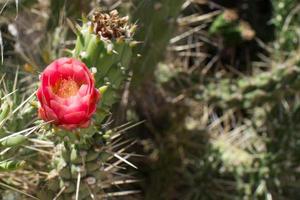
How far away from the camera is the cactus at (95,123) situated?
1.88 m

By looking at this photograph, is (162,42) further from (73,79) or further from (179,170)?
(73,79)

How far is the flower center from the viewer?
5.60 ft

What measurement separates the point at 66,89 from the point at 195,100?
1.81m

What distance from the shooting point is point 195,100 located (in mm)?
3459

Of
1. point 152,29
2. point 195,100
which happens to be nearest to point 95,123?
point 152,29

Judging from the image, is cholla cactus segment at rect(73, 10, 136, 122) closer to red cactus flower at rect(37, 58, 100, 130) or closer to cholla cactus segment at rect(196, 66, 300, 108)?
red cactus flower at rect(37, 58, 100, 130)

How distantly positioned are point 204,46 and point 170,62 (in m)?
0.43

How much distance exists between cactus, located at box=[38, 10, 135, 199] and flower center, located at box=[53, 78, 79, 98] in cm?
13

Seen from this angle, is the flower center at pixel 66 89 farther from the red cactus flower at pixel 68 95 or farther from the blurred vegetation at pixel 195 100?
the blurred vegetation at pixel 195 100

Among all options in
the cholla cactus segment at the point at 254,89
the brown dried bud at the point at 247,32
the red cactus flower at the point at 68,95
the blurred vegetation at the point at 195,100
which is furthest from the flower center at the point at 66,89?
the brown dried bud at the point at 247,32

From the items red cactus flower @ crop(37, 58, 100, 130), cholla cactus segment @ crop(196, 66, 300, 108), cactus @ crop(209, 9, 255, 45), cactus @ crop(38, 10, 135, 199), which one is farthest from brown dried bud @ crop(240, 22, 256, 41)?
red cactus flower @ crop(37, 58, 100, 130)

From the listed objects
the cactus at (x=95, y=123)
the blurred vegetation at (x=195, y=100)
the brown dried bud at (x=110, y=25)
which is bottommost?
the blurred vegetation at (x=195, y=100)

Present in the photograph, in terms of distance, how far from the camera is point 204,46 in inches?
150

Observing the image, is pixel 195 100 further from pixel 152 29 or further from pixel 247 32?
pixel 152 29
